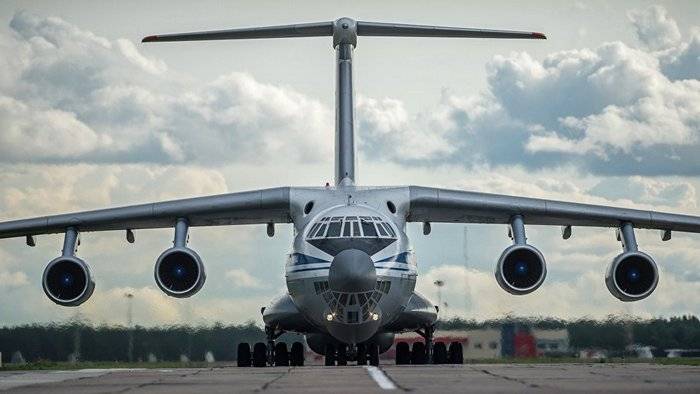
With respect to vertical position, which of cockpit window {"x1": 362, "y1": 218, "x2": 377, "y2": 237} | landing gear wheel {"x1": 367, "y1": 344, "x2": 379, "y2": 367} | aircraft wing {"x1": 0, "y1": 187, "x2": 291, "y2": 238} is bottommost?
landing gear wheel {"x1": 367, "y1": 344, "x2": 379, "y2": 367}

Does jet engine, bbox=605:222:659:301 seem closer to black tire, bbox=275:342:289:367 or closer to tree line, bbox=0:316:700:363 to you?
tree line, bbox=0:316:700:363

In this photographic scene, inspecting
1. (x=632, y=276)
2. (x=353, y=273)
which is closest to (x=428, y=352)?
(x=632, y=276)

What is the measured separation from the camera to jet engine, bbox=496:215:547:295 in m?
19.6

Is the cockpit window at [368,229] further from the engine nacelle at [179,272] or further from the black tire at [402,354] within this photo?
the black tire at [402,354]

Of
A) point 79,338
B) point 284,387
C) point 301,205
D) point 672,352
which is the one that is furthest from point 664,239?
point 284,387

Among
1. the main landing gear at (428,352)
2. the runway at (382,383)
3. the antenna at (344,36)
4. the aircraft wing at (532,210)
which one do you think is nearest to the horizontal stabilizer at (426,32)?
the antenna at (344,36)

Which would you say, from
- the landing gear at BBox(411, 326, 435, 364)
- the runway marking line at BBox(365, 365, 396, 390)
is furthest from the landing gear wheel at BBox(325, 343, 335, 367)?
the runway marking line at BBox(365, 365, 396, 390)

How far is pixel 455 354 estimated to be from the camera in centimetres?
2153

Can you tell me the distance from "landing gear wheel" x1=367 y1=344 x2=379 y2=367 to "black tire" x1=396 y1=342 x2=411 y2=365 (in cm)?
169

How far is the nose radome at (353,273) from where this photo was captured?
17.0m

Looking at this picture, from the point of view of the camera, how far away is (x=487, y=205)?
19812 millimetres

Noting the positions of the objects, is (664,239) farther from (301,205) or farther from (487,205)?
(301,205)

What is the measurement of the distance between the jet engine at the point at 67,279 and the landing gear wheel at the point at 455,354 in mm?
6004

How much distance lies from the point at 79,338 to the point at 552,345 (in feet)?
27.4
